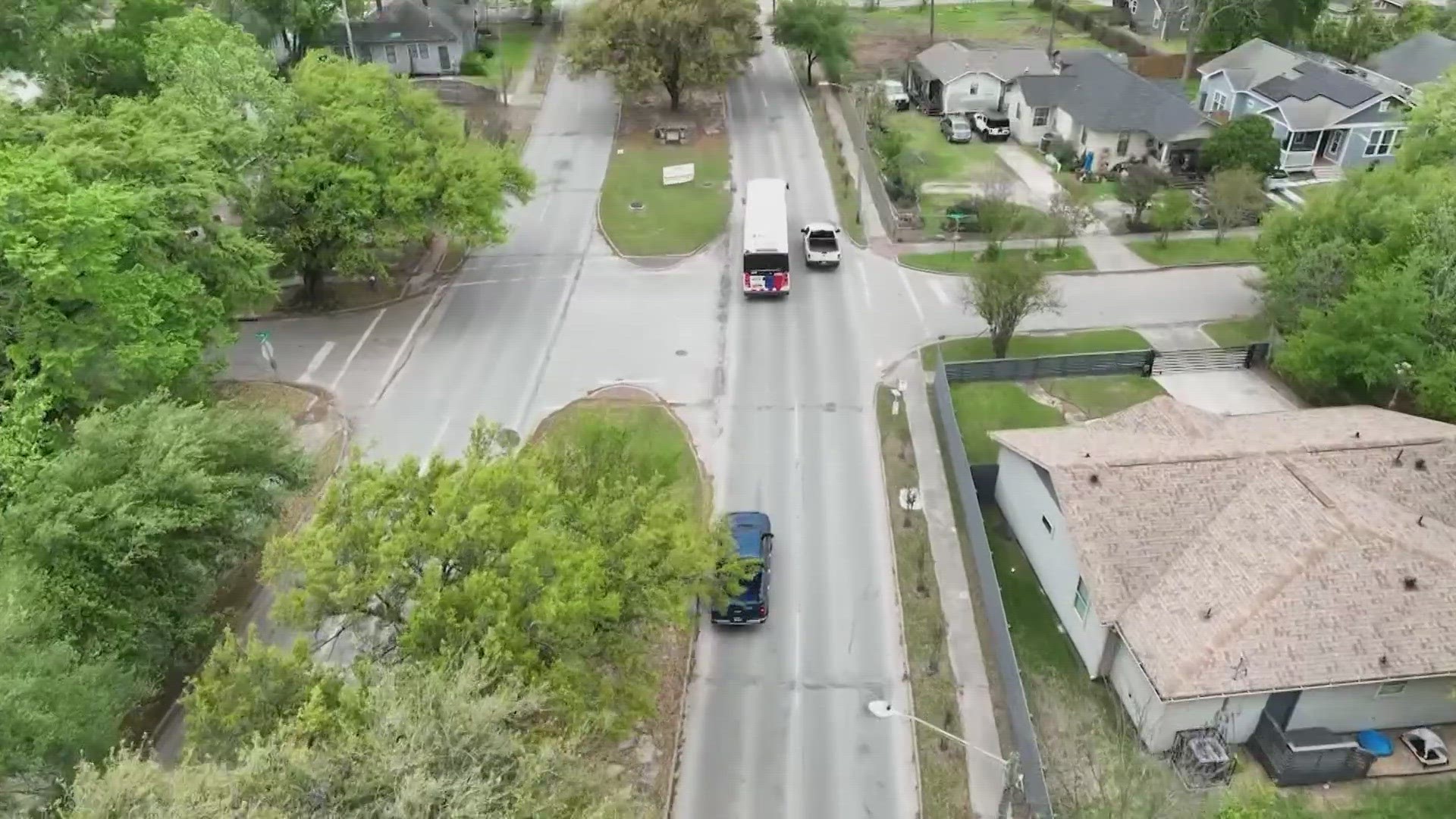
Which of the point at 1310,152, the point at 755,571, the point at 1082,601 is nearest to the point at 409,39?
the point at 755,571

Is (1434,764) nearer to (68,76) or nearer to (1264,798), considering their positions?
(1264,798)

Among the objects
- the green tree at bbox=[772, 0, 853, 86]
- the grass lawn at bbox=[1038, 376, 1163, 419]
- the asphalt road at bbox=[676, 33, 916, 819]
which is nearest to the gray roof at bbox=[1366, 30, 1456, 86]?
the green tree at bbox=[772, 0, 853, 86]

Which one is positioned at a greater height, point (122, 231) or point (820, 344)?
point (122, 231)

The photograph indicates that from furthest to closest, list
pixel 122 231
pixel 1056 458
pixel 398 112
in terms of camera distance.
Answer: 1. pixel 398 112
2. pixel 122 231
3. pixel 1056 458

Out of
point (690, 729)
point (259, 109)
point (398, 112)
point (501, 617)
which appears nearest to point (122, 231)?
point (259, 109)

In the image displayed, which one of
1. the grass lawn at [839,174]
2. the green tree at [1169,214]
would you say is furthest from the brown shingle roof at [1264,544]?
the grass lawn at [839,174]

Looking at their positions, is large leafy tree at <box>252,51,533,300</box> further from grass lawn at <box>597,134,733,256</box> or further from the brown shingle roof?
the brown shingle roof
